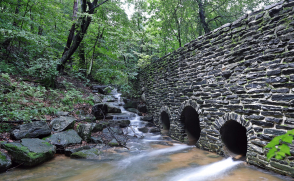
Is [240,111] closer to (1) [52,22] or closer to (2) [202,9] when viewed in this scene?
(2) [202,9]

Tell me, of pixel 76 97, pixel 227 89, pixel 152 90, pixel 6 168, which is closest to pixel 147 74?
pixel 152 90

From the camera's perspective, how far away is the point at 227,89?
13.9 feet

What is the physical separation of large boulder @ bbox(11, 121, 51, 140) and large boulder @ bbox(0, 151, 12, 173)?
793 mm

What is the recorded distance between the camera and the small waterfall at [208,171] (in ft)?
10.7

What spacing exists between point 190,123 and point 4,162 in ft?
19.8

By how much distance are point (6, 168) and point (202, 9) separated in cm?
1125

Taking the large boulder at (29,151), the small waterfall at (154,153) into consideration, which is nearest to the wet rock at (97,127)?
the large boulder at (29,151)

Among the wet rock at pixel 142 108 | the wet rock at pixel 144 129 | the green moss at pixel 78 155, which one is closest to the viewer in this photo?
the green moss at pixel 78 155

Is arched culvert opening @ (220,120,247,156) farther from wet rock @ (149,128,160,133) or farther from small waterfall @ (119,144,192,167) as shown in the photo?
wet rock @ (149,128,160,133)

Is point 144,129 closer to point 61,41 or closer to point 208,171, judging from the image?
point 208,171

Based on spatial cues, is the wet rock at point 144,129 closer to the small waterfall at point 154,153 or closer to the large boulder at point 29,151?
the small waterfall at point 154,153

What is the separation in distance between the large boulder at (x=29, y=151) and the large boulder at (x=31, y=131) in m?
0.28

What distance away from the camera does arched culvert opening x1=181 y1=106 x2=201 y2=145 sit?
6475 mm

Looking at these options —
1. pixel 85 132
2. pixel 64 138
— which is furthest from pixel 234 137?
pixel 64 138
